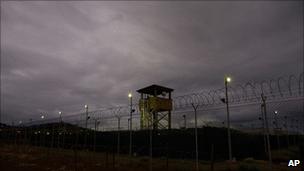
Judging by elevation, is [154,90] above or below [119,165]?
above

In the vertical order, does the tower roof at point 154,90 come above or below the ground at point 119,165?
above

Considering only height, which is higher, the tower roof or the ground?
the tower roof

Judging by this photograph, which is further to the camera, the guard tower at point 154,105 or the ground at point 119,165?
the guard tower at point 154,105

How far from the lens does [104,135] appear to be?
38781mm

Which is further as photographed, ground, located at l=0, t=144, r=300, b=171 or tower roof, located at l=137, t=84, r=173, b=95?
tower roof, located at l=137, t=84, r=173, b=95

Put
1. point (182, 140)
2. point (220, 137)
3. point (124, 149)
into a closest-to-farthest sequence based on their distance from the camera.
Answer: point (220, 137)
point (182, 140)
point (124, 149)

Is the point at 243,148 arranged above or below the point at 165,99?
below

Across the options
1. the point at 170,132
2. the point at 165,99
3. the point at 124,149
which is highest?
the point at 165,99

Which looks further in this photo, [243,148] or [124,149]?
[124,149]

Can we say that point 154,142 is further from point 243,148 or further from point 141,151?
A: point 243,148

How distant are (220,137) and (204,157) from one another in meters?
2.47

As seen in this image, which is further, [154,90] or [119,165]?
[154,90]

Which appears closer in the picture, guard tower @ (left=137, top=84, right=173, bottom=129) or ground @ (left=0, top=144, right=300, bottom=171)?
ground @ (left=0, top=144, right=300, bottom=171)

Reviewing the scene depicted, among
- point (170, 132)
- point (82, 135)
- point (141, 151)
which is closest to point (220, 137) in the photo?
point (170, 132)
